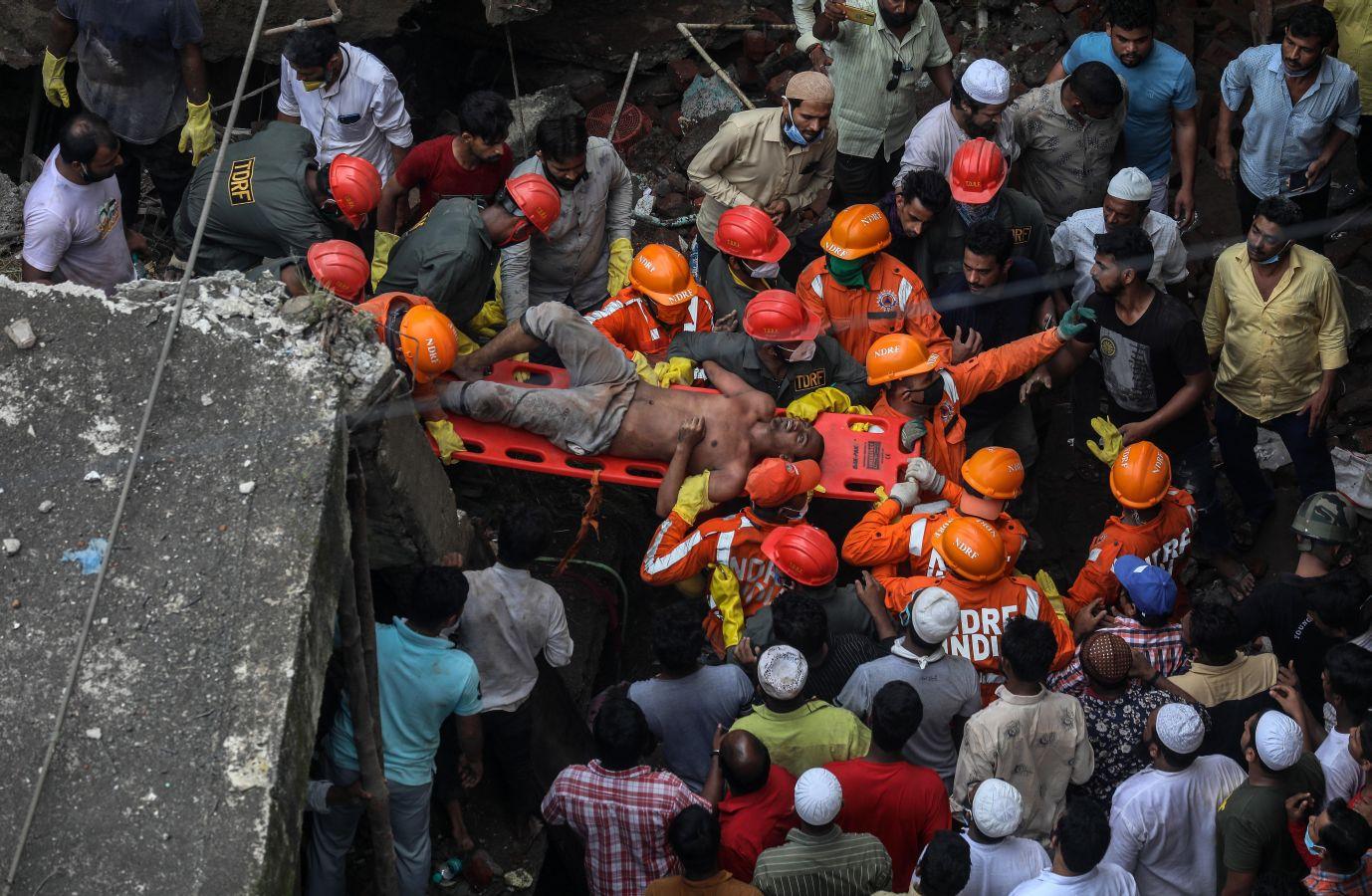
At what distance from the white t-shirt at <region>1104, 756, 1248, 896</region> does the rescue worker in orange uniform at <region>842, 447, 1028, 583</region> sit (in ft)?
3.65

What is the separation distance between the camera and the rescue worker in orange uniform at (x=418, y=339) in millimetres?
5555

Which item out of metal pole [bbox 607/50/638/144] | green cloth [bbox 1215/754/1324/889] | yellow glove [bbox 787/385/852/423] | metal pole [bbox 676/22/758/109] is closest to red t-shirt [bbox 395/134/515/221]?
yellow glove [bbox 787/385/852/423]

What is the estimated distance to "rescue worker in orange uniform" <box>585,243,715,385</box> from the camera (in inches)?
260

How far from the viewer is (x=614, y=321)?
670 cm

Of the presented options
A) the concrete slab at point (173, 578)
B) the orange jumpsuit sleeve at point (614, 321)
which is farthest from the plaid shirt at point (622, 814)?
the orange jumpsuit sleeve at point (614, 321)

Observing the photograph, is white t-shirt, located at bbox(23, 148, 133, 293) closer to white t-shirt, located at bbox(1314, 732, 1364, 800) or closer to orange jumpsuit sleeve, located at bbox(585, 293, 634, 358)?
orange jumpsuit sleeve, located at bbox(585, 293, 634, 358)

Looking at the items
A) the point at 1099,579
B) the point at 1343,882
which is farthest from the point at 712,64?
the point at 1343,882

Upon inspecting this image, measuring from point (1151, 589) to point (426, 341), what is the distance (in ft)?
9.75

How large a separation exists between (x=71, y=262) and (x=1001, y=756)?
14.2 feet

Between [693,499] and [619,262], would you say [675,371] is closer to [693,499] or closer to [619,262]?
[693,499]

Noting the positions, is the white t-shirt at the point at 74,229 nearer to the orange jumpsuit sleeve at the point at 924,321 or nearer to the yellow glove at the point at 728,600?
the yellow glove at the point at 728,600

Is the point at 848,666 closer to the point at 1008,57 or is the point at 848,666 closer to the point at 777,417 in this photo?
the point at 777,417

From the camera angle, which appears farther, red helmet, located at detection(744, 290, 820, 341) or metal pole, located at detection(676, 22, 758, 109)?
metal pole, located at detection(676, 22, 758, 109)

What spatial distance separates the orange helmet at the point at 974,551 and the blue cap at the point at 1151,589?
0.52m
